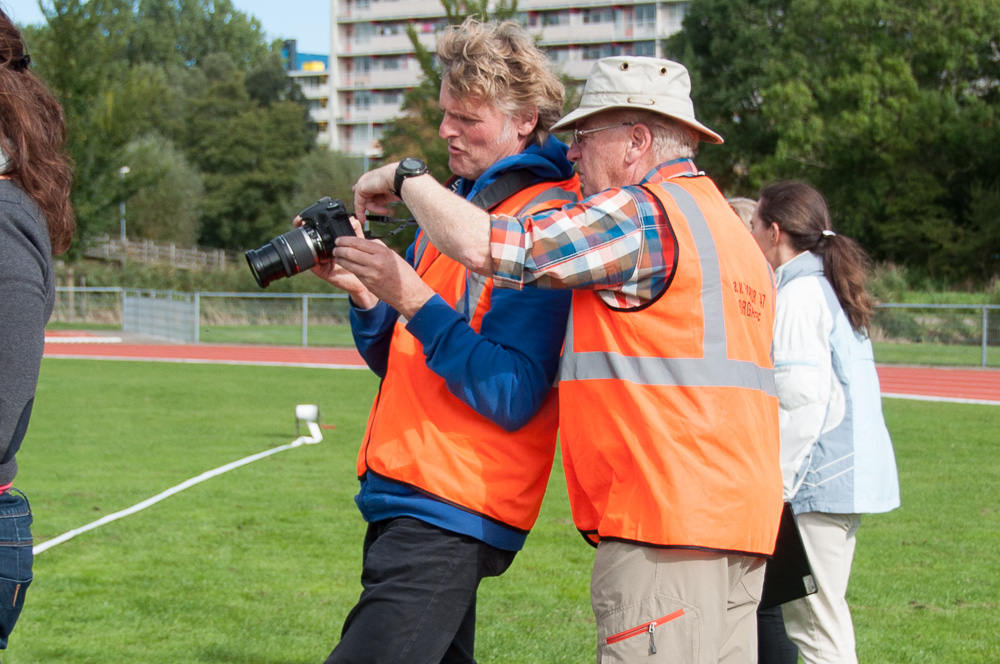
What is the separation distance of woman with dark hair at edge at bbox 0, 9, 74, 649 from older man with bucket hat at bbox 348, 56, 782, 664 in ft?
2.66

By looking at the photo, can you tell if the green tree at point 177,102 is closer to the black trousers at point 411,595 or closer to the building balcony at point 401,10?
the black trousers at point 411,595

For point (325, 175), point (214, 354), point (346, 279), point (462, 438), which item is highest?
point (325, 175)

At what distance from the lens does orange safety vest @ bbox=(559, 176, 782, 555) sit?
2.23m

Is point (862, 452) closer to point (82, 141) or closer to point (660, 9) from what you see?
point (82, 141)

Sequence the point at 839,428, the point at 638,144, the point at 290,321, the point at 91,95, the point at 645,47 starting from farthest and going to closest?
1. the point at 645,47
2. the point at 91,95
3. the point at 290,321
4. the point at 839,428
5. the point at 638,144

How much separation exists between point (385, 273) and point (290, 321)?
86.5 feet

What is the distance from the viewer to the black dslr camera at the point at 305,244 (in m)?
2.70

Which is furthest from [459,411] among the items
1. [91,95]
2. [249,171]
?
[249,171]

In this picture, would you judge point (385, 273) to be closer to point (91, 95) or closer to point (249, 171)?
point (91, 95)

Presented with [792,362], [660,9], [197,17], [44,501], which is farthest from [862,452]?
[197,17]

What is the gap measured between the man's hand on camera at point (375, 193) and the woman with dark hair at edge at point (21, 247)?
0.73m

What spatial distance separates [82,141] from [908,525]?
3028 cm

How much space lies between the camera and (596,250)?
2.21 m

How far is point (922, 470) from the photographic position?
9.48 metres
